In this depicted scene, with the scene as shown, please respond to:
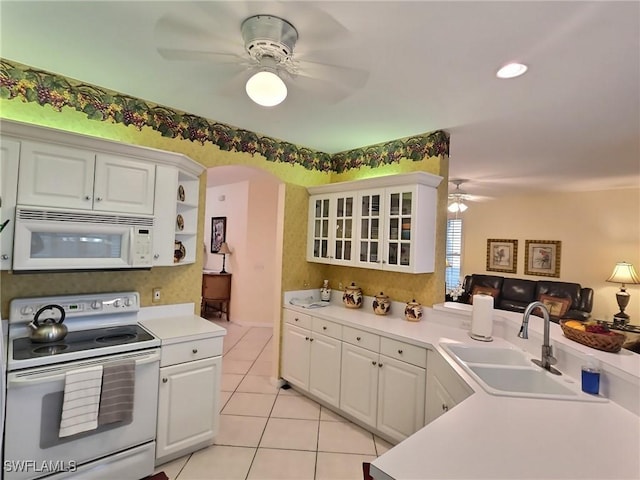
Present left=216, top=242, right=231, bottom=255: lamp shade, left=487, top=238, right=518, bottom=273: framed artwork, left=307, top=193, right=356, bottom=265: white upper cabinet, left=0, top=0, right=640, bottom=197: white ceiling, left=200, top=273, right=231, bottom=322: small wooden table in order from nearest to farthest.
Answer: left=0, top=0, right=640, bottom=197: white ceiling
left=307, top=193, right=356, bottom=265: white upper cabinet
left=200, top=273, right=231, bottom=322: small wooden table
left=216, top=242, right=231, bottom=255: lamp shade
left=487, top=238, right=518, bottom=273: framed artwork

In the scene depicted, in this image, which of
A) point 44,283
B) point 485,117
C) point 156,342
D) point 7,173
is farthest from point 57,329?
point 485,117

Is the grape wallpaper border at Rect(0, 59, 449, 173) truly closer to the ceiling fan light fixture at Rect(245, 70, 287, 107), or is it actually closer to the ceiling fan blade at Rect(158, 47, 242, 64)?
the ceiling fan blade at Rect(158, 47, 242, 64)

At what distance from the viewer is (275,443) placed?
2.55 metres

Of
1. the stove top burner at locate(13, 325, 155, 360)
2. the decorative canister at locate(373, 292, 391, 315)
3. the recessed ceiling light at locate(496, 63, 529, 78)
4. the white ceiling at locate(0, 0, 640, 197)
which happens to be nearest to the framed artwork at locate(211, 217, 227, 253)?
the white ceiling at locate(0, 0, 640, 197)

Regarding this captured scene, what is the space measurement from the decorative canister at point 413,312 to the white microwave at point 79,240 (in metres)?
2.13

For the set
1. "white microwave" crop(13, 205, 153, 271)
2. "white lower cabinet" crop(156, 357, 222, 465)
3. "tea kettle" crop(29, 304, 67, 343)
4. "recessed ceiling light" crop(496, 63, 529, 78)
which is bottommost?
"white lower cabinet" crop(156, 357, 222, 465)

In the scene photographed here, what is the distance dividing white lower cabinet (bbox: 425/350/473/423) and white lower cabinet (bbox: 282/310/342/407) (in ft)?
2.83

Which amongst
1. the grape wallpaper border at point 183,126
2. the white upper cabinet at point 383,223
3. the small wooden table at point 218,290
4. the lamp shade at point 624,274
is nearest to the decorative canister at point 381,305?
the white upper cabinet at point 383,223

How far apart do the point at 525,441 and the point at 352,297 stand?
2303mm

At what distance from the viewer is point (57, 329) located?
2.03m

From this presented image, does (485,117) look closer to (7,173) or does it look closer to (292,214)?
(292,214)

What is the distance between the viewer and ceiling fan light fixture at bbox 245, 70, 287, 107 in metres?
1.77

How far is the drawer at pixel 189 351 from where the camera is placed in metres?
2.20

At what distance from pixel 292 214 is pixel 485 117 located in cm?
200
